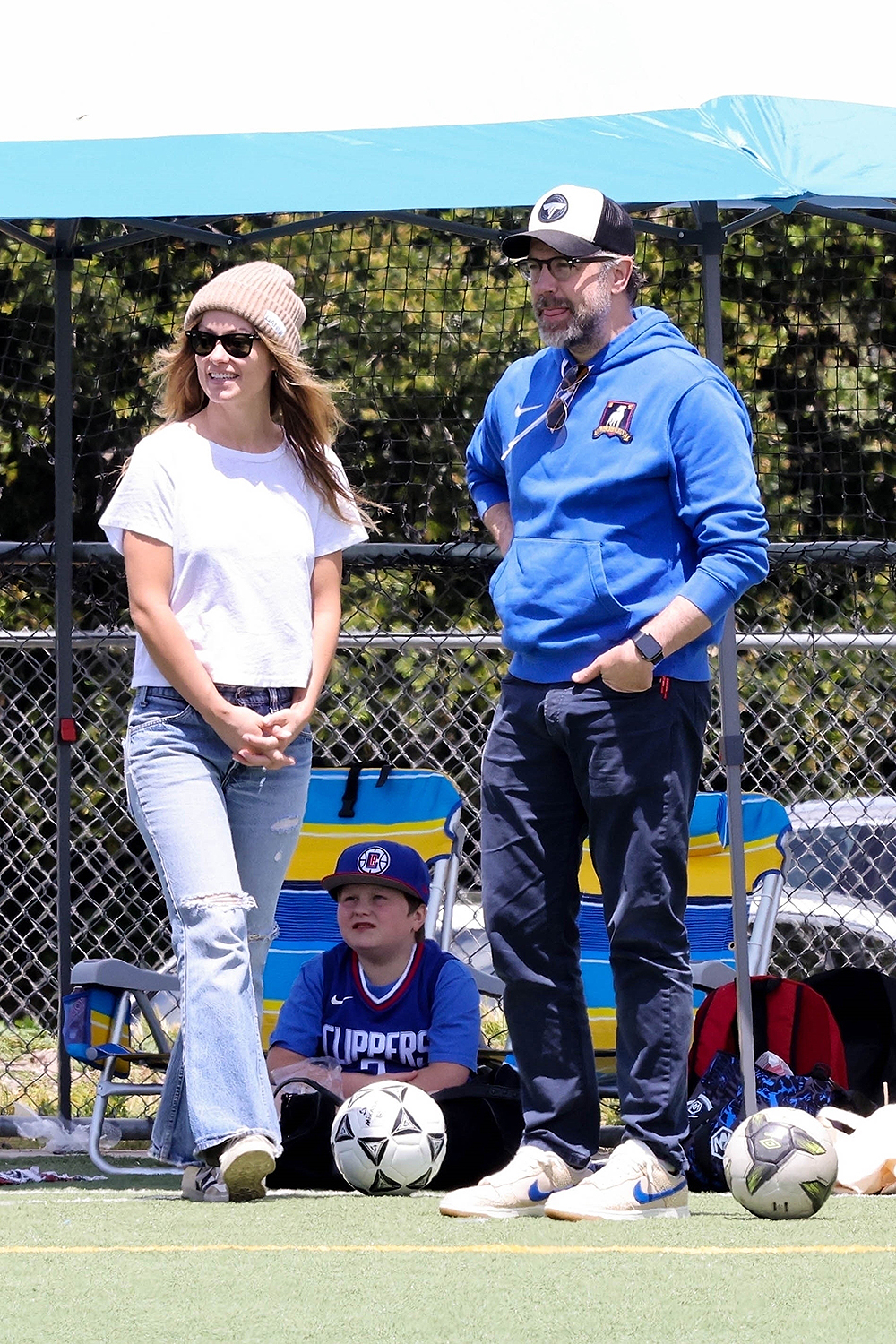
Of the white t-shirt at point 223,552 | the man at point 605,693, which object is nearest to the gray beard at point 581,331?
the man at point 605,693

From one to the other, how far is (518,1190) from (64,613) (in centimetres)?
252

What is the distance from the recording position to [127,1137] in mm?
5680

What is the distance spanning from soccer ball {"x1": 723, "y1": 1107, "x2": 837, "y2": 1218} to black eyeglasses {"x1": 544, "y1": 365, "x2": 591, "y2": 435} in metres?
1.44

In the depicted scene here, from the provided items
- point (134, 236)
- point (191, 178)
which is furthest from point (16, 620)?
point (191, 178)

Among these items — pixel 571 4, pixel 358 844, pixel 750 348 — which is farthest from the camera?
pixel 750 348

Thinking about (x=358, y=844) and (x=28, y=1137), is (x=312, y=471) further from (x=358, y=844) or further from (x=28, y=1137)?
(x=28, y=1137)

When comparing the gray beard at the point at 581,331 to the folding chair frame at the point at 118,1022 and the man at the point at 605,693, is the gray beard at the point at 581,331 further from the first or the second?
the folding chair frame at the point at 118,1022

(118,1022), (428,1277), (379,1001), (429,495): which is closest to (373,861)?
(379,1001)

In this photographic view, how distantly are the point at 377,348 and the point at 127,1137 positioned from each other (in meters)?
3.91

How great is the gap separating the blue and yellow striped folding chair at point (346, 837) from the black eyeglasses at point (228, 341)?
6.80 feet

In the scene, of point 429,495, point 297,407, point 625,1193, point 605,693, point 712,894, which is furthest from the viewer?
point 429,495

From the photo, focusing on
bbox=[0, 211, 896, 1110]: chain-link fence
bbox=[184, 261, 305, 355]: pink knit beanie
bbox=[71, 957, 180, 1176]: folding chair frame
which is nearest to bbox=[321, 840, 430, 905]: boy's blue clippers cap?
bbox=[71, 957, 180, 1176]: folding chair frame

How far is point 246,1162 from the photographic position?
12.6 ft

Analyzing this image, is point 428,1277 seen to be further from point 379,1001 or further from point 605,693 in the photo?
point 379,1001
